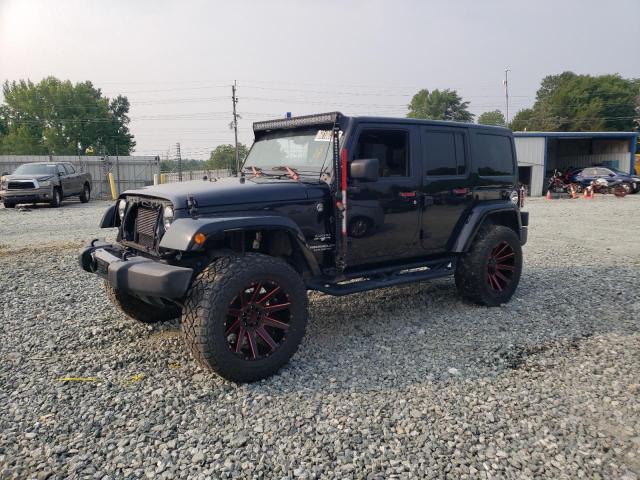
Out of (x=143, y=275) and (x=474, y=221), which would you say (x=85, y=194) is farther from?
(x=143, y=275)

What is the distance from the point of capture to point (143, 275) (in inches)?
136

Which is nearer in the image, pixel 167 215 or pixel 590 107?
pixel 167 215

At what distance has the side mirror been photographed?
4078 millimetres

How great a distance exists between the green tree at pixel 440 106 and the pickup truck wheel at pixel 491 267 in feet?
247

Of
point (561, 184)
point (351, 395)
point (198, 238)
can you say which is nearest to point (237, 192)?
point (198, 238)

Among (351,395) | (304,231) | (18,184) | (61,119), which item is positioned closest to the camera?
(351,395)

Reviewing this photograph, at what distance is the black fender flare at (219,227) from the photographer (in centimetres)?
337

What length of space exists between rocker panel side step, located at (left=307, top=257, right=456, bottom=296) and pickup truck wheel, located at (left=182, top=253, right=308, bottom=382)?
526 mm

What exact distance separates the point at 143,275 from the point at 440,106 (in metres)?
81.7

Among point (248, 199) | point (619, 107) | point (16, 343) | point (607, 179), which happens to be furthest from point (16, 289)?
point (619, 107)

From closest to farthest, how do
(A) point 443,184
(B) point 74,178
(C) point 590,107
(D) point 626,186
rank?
(A) point 443,184, (B) point 74,178, (D) point 626,186, (C) point 590,107

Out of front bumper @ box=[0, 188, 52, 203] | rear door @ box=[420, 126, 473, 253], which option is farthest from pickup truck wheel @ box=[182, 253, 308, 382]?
front bumper @ box=[0, 188, 52, 203]

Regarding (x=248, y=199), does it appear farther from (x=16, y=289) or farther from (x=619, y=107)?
(x=619, y=107)

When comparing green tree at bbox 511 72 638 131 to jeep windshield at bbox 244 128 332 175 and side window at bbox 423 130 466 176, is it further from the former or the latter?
jeep windshield at bbox 244 128 332 175
